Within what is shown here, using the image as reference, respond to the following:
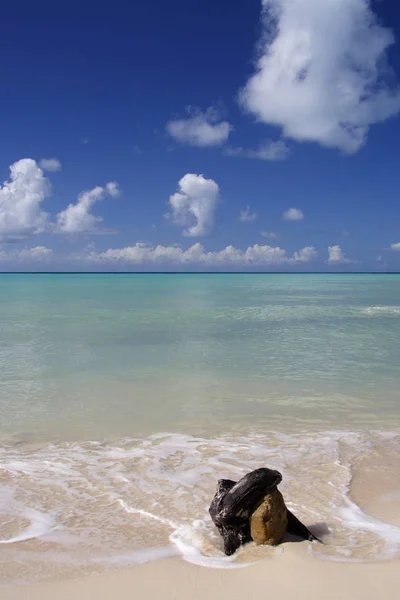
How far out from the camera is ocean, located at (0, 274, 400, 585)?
4.25m

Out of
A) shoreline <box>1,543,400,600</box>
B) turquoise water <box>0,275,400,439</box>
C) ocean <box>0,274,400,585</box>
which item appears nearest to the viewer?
shoreline <box>1,543,400,600</box>

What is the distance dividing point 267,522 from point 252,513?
0.46 ft

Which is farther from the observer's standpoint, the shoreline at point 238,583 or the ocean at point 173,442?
the ocean at point 173,442

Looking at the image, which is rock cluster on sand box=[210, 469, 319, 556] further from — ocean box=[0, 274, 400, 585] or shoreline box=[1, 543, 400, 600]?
shoreline box=[1, 543, 400, 600]

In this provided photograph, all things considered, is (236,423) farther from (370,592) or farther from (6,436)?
(370,592)

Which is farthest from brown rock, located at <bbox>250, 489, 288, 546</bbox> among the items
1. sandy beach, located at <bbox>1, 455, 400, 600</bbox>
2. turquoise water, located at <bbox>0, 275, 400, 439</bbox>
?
turquoise water, located at <bbox>0, 275, 400, 439</bbox>

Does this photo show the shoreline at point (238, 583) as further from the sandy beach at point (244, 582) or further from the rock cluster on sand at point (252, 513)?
the rock cluster on sand at point (252, 513)

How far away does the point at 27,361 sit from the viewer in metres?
13.8

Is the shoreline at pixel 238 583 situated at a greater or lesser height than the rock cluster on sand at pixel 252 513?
lesser

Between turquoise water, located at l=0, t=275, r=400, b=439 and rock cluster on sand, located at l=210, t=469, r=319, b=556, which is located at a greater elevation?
rock cluster on sand, located at l=210, t=469, r=319, b=556

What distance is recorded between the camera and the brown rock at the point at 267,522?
13.1 feet

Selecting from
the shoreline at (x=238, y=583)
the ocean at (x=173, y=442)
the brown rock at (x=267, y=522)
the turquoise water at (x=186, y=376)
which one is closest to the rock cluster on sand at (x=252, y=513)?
the brown rock at (x=267, y=522)

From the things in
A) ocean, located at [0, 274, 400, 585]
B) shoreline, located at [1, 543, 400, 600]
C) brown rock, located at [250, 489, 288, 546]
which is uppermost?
brown rock, located at [250, 489, 288, 546]

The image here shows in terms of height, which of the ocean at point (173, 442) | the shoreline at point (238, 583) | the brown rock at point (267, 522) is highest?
the brown rock at point (267, 522)
